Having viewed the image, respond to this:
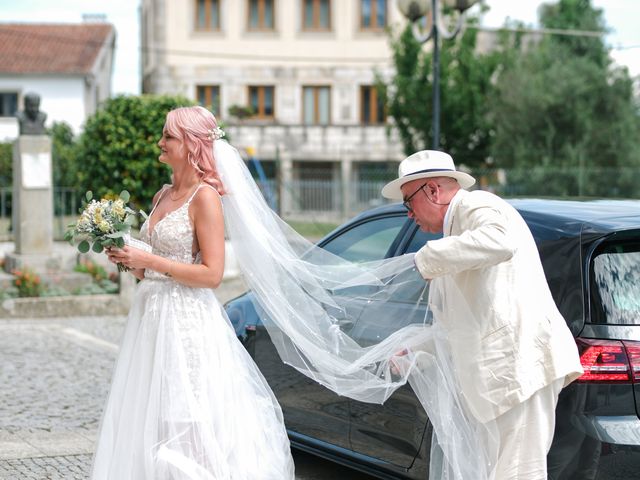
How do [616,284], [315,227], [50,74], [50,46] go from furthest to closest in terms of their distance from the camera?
[50,46], [50,74], [315,227], [616,284]

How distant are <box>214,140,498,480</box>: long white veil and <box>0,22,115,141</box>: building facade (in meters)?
39.4

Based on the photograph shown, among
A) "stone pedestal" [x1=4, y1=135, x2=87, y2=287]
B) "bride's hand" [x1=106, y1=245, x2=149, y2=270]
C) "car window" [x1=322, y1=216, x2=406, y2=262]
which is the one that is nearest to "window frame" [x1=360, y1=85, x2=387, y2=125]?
"stone pedestal" [x1=4, y1=135, x2=87, y2=287]

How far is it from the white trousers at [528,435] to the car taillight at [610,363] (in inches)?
11.2

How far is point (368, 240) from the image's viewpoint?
5.65 metres

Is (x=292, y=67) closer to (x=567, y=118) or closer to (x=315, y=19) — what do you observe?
(x=315, y=19)

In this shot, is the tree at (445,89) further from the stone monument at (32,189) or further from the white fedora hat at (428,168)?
the white fedora hat at (428,168)

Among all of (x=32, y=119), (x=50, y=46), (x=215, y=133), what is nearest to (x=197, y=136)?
(x=215, y=133)

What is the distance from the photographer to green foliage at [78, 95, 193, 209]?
1891 centimetres

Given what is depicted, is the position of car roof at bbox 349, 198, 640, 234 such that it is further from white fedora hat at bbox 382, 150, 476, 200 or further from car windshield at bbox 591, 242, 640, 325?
white fedora hat at bbox 382, 150, 476, 200

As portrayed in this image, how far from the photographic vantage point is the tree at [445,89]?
116 ft

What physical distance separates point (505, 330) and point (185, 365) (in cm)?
140

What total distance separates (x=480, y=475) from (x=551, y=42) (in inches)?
1262

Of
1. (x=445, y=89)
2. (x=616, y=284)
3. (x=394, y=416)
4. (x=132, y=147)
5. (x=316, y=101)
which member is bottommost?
(x=394, y=416)

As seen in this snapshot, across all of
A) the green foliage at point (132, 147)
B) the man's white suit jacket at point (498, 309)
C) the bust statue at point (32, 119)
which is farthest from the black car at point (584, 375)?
the green foliage at point (132, 147)
